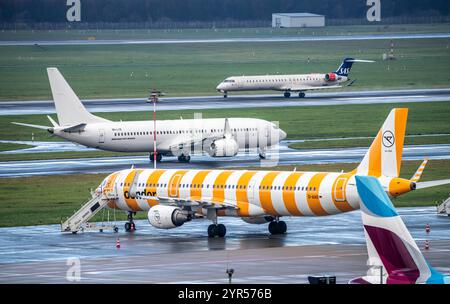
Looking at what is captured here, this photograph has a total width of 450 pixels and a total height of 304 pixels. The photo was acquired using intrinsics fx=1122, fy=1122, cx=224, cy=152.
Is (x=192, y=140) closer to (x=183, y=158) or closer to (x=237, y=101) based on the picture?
(x=183, y=158)

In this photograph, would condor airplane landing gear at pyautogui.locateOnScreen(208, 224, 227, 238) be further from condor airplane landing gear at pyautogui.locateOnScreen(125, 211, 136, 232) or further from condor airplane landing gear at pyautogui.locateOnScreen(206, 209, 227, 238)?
condor airplane landing gear at pyautogui.locateOnScreen(125, 211, 136, 232)

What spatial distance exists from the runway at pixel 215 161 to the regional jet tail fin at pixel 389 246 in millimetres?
66863

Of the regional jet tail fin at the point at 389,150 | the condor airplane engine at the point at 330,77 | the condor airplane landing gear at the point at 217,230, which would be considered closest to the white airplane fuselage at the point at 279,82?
the condor airplane engine at the point at 330,77

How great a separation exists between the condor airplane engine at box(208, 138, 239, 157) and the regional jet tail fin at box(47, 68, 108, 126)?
38.9 feet

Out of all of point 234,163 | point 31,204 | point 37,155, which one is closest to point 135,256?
point 31,204

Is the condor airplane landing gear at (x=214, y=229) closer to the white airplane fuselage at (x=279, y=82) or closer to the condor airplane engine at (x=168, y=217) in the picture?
the condor airplane engine at (x=168, y=217)

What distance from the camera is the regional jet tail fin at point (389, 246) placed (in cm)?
2420

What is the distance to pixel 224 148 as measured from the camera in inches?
3868

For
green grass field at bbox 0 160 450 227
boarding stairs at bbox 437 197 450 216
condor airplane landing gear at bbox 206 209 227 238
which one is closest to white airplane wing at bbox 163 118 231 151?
green grass field at bbox 0 160 450 227

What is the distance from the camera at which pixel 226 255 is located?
5281 cm

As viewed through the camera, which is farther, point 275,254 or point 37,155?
point 37,155
